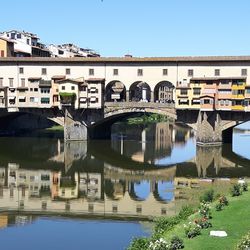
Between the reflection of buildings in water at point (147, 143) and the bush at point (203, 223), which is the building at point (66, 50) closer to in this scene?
the reflection of buildings in water at point (147, 143)

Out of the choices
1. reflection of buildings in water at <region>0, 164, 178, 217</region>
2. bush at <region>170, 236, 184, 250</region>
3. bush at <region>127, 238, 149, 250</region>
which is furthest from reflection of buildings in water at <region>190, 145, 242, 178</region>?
bush at <region>170, 236, 184, 250</region>

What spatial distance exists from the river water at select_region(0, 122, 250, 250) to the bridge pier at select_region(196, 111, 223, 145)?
1383 millimetres

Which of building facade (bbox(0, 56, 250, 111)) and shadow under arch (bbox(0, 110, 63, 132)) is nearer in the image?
building facade (bbox(0, 56, 250, 111))

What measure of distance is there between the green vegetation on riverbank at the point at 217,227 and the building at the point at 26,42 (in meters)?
71.5

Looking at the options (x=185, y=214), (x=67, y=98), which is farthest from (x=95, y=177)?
(x=67, y=98)

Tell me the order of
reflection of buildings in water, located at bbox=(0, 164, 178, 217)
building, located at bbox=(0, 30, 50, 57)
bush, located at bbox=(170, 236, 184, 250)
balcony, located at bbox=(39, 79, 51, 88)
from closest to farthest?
1. bush, located at bbox=(170, 236, 184, 250)
2. reflection of buildings in water, located at bbox=(0, 164, 178, 217)
3. balcony, located at bbox=(39, 79, 51, 88)
4. building, located at bbox=(0, 30, 50, 57)

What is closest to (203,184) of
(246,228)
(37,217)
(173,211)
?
(173,211)

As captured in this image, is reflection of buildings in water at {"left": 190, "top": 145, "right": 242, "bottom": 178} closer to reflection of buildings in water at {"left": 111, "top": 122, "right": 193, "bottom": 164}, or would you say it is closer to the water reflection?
the water reflection

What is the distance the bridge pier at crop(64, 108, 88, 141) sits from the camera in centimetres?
6444

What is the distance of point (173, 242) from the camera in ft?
55.2

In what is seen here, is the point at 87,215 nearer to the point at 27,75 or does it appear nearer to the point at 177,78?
the point at 177,78

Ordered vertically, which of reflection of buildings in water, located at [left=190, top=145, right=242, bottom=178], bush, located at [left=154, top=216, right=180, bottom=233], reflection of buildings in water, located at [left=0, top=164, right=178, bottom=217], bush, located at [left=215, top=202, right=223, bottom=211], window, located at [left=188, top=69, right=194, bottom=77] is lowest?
reflection of buildings in water, located at [left=0, top=164, right=178, bottom=217]

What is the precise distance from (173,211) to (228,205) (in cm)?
497

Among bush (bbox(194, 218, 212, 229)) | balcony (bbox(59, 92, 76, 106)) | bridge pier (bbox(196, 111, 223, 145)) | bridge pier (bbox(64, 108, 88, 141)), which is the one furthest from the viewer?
bridge pier (bbox(64, 108, 88, 141))
